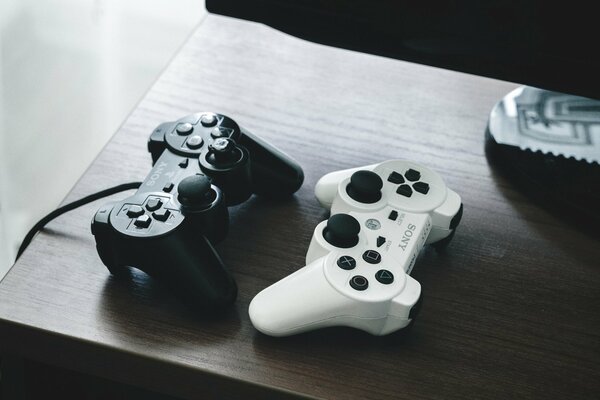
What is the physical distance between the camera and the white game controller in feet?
1.68

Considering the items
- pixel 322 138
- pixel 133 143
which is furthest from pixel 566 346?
pixel 133 143

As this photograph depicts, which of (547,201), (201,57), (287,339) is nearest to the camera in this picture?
(287,339)

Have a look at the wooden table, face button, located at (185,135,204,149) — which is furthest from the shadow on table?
face button, located at (185,135,204,149)

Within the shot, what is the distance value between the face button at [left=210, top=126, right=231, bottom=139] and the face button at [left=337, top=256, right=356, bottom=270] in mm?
143

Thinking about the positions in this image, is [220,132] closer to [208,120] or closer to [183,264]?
[208,120]

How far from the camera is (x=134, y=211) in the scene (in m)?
0.53

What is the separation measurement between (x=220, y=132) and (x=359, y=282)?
17 cm

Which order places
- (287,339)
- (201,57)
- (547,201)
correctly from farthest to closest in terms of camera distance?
(201,57) < (547,201) < (287,339)

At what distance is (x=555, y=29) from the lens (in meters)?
0.59

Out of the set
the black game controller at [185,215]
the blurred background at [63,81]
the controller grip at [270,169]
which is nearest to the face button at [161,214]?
the black game controller at [185,215]

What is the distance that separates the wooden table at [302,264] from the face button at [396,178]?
61mm

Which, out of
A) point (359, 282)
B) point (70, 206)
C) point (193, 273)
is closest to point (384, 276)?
point (359, 282)

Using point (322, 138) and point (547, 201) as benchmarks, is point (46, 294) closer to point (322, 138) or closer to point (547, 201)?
point (322, 138)

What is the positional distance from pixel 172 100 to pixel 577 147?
354mm
